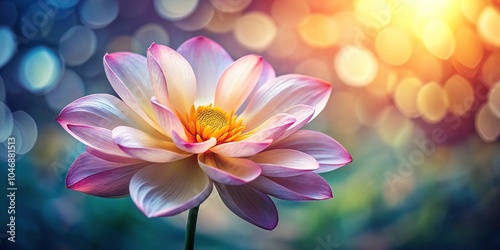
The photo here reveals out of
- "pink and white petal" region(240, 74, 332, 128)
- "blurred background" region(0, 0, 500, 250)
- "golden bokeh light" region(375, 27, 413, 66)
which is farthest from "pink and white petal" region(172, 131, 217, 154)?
"golden bokeh light" region(375, 27, 413, 66)

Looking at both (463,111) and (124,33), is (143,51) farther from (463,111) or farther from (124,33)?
(463,111)

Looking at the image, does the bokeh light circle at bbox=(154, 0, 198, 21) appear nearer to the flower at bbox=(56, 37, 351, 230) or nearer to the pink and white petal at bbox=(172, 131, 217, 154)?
the flower at bbox=(56, 37, 351, 230)

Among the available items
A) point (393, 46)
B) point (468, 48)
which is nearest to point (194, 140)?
point (393, 46)

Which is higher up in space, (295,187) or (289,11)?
(289,11)

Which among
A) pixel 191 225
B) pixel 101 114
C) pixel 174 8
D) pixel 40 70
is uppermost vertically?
pixel 174 8

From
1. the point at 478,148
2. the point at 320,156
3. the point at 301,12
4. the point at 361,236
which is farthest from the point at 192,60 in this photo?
the point at 478,148

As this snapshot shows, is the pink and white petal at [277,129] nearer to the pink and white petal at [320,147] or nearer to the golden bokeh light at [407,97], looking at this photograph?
the pink and white petal at [320,147]

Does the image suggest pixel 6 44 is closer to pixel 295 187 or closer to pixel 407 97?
pixel 295 187
